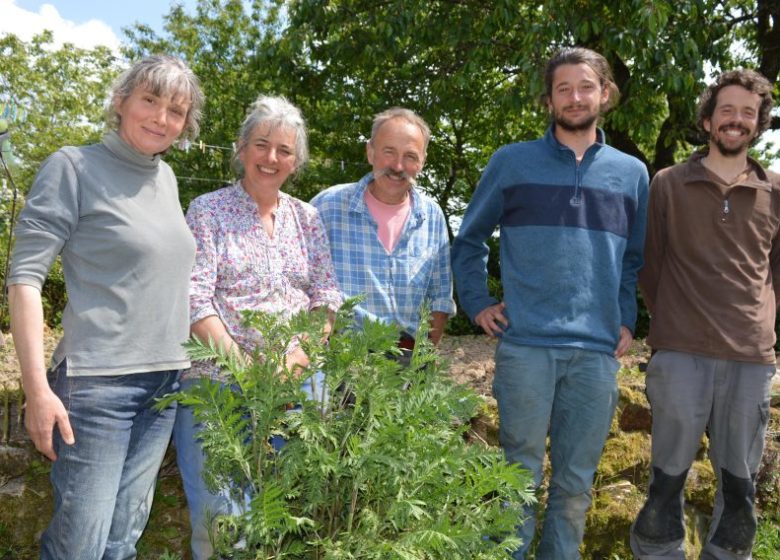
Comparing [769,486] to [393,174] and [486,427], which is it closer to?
[486,427]

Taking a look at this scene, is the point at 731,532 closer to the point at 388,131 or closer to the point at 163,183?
the point at 388,131

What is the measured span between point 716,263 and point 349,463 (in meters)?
2.07

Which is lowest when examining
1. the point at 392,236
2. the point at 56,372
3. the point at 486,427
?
the point at 486,427

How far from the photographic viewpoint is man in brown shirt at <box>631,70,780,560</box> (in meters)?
3.18

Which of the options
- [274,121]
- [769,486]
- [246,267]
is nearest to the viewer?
[246,267]

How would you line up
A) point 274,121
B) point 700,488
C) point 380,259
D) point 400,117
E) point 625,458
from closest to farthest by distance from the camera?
point 274,121, point 380,259, point 400,117, point 625,458, point 700,488

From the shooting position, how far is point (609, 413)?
302cm

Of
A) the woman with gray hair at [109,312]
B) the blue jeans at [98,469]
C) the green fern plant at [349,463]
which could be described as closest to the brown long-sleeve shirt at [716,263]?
the green fern plant at [349,463]

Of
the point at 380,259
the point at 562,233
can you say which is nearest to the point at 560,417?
the point at 562,233

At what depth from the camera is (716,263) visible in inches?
Answer: 125

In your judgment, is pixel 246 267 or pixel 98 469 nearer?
pixel 98 469

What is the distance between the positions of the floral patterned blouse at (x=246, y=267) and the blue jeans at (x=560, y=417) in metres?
0.81

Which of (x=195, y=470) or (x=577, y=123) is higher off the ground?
(x=577, y=123)

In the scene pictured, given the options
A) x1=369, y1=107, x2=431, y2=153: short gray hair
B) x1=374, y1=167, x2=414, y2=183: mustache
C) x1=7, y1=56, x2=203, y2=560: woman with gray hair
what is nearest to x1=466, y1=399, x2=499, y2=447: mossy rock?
x1=374, y1=167, x2=414, y2=183: mustache
